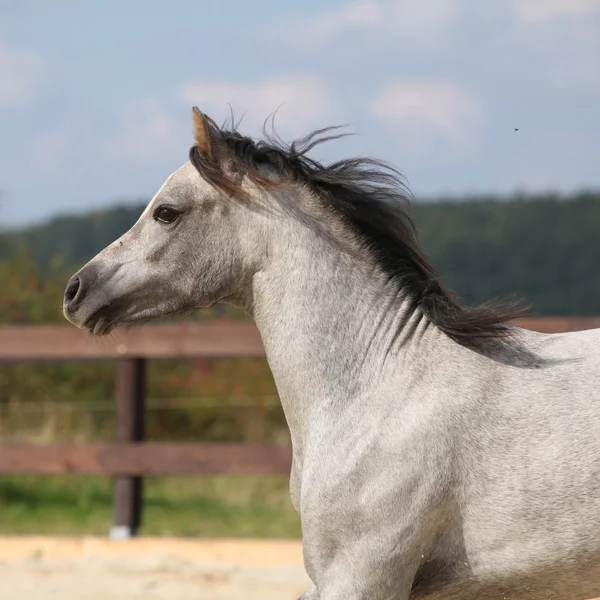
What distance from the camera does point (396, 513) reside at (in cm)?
305

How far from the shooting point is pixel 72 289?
3.56m

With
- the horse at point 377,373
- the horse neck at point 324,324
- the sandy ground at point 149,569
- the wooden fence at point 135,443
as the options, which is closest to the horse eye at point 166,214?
the horse at point 377,373

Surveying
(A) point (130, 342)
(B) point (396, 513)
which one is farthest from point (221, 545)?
(B) point (396, 513)

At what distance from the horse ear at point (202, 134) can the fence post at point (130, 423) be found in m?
4.50

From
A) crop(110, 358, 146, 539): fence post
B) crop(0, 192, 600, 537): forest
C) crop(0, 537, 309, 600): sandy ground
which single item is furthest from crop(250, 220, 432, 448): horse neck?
crop(110, 358, 146, 539): fence post

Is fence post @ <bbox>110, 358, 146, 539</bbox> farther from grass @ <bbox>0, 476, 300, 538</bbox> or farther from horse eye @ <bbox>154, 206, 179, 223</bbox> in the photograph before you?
horse eye @ <bbox>154, 206, 179, 223</bbox>

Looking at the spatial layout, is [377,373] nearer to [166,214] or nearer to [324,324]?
[324,324]

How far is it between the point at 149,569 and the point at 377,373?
11.9ft

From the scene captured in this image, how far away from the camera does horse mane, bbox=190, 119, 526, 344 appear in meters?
3.43

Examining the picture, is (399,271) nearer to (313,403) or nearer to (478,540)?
(313,403)

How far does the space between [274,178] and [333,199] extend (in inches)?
8.2

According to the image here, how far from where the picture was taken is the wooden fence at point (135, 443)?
7418 millimetres

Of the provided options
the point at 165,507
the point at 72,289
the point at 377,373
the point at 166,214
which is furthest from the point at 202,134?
the point at 165,507

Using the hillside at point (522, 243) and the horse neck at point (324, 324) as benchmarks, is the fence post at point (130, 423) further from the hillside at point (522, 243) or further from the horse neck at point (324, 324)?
the hillside at point (522, 243)
